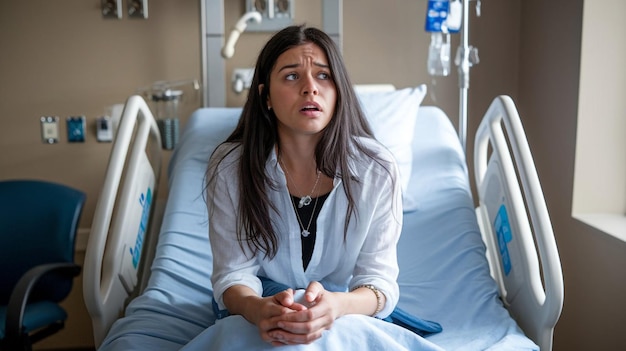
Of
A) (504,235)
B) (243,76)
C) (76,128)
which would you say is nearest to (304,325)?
(504,235)

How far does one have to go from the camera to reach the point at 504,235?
205cm

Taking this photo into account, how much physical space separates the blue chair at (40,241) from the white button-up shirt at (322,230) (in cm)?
87

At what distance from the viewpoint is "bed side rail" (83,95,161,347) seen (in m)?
1.79

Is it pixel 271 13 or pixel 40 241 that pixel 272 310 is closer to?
pixel 40 241

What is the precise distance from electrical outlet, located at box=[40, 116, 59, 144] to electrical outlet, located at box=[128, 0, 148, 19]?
21.8 inches

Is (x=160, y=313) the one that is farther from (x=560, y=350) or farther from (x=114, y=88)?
(x=560, y=350)

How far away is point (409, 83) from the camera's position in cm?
304

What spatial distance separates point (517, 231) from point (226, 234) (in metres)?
0.78

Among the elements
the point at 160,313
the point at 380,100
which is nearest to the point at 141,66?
the point at 380,100

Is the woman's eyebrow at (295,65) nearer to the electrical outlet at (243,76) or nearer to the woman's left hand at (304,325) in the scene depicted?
the woman's left hand at (304,325)

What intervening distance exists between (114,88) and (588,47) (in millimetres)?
1875

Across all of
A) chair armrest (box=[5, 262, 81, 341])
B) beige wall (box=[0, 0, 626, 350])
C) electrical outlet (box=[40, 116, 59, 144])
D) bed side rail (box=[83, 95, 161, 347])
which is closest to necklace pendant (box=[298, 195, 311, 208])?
bed side rail (box=[83, 95, 161, 347])

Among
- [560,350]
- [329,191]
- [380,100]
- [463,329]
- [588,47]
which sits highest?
[588,47]

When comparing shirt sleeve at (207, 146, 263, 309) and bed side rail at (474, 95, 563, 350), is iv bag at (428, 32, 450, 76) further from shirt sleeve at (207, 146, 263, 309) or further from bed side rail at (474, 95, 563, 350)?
shirt sleeve at (207, 146, 263, 309)
